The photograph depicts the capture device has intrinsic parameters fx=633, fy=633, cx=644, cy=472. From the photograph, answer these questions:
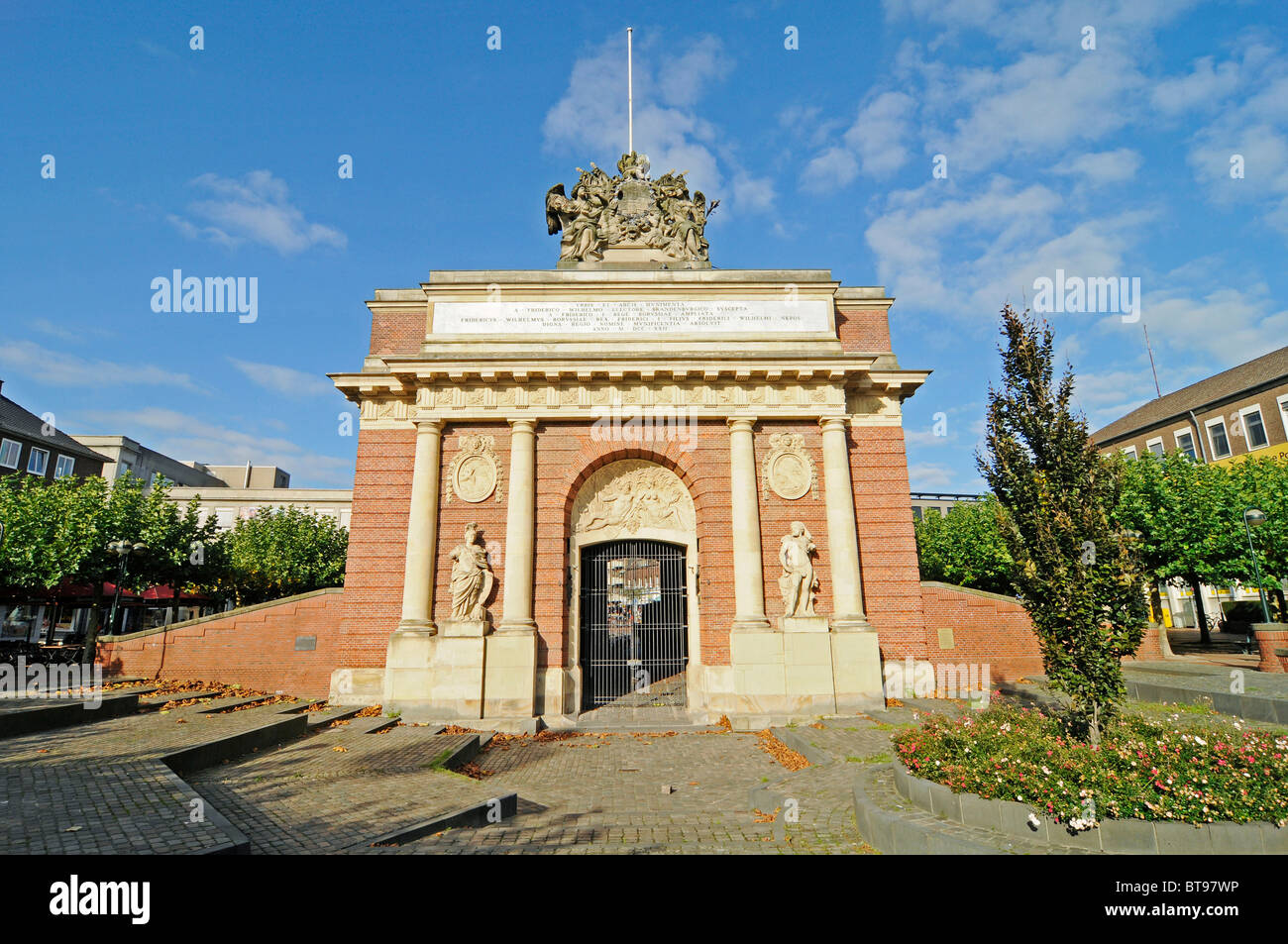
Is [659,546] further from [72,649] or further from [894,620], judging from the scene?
[72,649]

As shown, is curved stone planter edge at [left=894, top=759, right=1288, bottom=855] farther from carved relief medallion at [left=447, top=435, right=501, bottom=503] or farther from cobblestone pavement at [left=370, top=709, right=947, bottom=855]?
carved relief medallion at [left=447, top=435, right=501, bottom=503]

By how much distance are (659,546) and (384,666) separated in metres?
7.91

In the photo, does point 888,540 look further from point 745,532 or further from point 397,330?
point 397,330

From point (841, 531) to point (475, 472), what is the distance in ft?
33.0

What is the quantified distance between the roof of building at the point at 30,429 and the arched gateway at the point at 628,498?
121 ft

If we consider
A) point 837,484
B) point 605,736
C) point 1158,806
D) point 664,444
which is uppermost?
point 664,444

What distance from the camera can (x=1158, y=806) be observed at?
18.4 feet

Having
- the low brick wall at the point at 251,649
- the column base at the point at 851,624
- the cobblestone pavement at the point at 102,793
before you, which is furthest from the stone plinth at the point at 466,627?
the column base at the point at 851,624

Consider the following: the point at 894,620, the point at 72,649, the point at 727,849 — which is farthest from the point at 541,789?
the point at 72,649

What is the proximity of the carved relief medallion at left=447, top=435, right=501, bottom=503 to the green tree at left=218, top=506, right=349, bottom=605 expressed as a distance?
20.0 metres

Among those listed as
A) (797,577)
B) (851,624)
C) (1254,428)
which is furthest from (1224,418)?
(797,577)

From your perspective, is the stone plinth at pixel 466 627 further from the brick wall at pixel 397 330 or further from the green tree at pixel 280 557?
the green tree at pixel 280 557

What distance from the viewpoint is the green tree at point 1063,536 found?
808 cm
